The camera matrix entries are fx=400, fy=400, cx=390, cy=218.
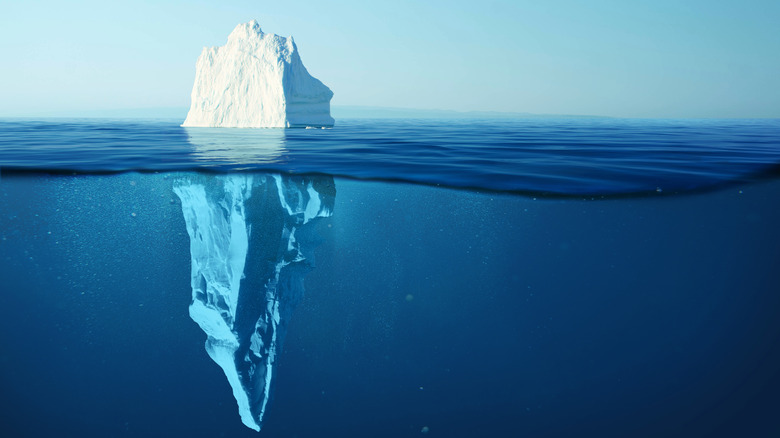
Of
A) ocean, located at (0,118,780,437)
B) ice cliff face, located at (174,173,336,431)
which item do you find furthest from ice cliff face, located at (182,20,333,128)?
ice cliff face, located at (174,173,336,431)

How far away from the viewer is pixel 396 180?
9172mm

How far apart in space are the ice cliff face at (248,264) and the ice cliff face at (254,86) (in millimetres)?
12802

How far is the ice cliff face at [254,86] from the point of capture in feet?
71.3

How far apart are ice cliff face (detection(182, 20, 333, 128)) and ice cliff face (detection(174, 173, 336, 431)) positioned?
12.8 metres

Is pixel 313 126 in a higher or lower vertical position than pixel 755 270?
higher

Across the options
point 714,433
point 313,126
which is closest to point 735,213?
point 714,433

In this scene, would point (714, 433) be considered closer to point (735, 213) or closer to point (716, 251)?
point (716, 251)

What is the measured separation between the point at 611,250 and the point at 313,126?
17139 mm

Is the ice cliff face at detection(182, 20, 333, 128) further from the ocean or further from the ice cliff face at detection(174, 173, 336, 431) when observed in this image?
the ice cliff face at detection(174, 173, 336, 431)

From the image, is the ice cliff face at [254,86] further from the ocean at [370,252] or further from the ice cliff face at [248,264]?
the ice cliff face at [248,264]

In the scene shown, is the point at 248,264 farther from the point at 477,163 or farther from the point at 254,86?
the point at 254,86

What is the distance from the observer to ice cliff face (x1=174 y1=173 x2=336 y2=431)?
9156mm

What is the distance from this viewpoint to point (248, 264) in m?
9.55

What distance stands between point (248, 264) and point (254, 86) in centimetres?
1596
